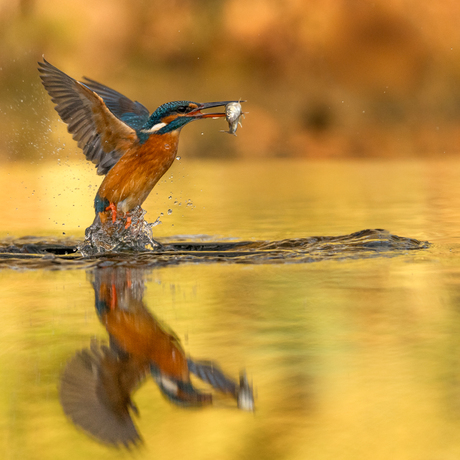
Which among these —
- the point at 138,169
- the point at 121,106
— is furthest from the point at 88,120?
the point at 121,106

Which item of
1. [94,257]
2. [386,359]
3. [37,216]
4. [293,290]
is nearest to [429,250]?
[293,290]

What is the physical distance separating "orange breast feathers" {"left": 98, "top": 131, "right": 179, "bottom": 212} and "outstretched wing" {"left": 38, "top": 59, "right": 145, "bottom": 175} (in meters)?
0.19

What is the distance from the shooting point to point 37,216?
8.91 meters

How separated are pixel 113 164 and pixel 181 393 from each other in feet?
14.1

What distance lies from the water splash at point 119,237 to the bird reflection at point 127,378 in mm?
2488

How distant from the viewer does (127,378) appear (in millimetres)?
2559

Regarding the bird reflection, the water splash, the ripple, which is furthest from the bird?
the water splash

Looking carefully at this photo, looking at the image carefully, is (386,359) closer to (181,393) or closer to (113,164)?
(181,393)

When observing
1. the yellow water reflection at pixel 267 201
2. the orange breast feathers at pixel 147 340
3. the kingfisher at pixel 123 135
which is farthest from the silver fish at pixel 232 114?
the orange breast feathers at pixel 147 340

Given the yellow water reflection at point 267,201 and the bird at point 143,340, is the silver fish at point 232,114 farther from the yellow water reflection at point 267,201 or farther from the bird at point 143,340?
the bird at point 143,340

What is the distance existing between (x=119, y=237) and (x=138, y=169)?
47 cm

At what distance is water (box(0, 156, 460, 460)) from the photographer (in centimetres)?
205

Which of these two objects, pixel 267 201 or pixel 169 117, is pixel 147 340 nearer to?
pixel 169 117

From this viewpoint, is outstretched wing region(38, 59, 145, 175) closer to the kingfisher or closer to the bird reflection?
the kingfisher
